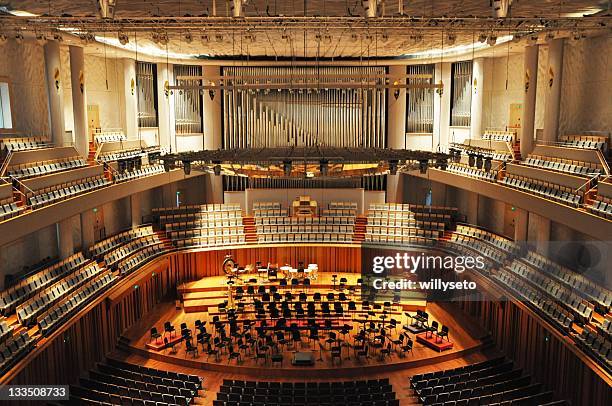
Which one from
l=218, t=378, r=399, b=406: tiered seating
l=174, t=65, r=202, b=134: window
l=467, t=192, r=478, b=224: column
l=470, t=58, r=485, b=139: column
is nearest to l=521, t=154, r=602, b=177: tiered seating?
l=467, t=192, r=478, b=224: column

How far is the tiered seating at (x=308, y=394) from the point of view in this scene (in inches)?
340

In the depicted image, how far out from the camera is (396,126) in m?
19.0

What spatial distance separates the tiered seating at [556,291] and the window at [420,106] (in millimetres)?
7629

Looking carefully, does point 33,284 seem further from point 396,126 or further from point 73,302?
point 396,126

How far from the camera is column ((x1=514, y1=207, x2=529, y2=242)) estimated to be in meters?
13.3

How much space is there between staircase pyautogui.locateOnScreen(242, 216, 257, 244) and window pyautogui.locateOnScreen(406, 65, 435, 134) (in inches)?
264

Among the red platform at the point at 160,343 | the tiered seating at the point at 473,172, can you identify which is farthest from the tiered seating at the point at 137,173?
the tiered seating at the point at 473,172

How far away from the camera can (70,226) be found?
39.6 feet

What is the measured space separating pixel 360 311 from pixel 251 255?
4763 millimetres

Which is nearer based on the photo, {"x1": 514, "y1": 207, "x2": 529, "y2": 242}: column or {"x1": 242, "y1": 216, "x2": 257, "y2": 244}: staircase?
{"x1": 514, "y1": 207, "x2": 529, "y2": 242}: column

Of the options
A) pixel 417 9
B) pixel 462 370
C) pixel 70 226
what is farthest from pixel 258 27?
pixel 462 370

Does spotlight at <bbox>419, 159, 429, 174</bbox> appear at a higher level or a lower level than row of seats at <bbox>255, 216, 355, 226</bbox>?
higher

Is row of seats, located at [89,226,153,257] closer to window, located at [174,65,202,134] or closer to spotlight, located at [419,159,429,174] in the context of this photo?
window, located at [174,65,202,134]

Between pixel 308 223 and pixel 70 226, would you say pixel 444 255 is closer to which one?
pixel 308 223
